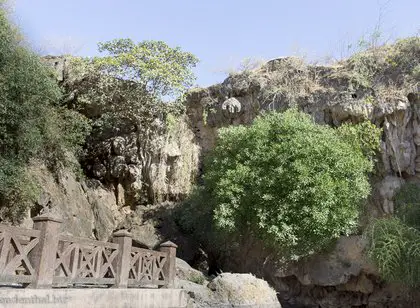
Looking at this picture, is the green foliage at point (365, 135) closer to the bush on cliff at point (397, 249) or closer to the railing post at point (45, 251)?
the bush on cliff at point (397, 249)

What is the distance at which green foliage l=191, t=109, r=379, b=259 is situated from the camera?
1462 centimetres

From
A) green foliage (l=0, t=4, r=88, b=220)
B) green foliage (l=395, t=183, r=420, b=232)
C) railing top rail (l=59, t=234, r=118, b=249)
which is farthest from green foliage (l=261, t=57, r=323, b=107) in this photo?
railing top rail (l=59, t=234, r=118, b=249)

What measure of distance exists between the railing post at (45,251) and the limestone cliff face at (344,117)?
1072 cm

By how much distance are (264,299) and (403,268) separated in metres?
4.37

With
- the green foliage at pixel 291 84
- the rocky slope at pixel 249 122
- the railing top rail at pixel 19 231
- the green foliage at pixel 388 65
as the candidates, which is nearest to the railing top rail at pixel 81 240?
the railing top rail at pixel 19 231

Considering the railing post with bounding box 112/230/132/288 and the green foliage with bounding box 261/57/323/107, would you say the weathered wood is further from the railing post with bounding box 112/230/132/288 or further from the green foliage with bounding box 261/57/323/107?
the green foliage with bounding box 261/57/323/107

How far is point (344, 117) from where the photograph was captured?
61.1 feet

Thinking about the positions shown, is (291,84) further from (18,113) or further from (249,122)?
(18,113)

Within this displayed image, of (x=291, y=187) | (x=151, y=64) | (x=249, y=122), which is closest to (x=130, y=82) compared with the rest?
(x=151, y=64)

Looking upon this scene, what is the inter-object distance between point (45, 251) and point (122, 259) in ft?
7.92

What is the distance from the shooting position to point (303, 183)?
47.8 feet

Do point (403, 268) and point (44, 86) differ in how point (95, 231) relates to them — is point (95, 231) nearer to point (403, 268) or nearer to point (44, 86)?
point (44, 86)

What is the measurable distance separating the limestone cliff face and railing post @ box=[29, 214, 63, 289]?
35.2ft

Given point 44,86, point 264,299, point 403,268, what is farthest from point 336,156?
point 44,86
